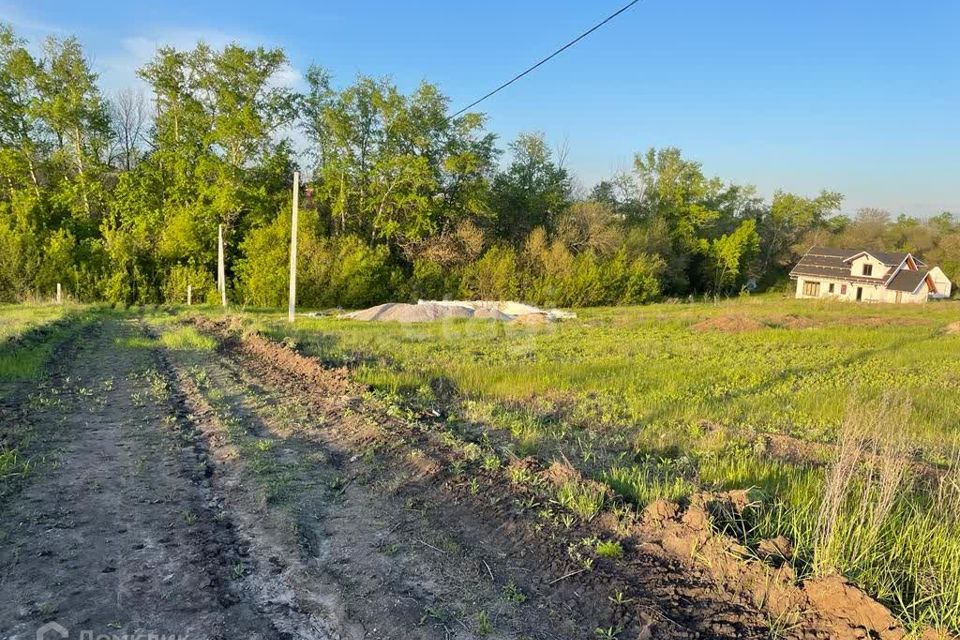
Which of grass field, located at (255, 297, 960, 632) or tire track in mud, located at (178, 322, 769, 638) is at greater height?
grass field, located at (255, 297, 960, 632)

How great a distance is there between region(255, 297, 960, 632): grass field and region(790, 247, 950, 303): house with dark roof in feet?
108

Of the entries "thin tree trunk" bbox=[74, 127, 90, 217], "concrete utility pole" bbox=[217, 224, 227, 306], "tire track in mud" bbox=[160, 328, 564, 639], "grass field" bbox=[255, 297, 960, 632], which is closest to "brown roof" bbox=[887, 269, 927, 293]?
"grass field" bbox=[255, 297, 960, 632]

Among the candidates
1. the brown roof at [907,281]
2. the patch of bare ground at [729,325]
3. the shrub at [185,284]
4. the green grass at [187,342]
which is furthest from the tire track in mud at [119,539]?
the brown roof at [907,281]

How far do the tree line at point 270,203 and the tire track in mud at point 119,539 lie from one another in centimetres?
2431

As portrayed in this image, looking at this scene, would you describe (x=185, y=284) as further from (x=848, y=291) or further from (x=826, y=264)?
(x=826, y=264)

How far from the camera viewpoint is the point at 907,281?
155 feet

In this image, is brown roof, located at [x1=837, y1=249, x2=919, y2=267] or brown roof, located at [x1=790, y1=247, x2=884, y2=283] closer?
brown roof, located at [x1=837, y1=249, x2=919, y2=267]

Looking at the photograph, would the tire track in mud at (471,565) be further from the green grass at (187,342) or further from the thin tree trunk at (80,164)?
the thin tree trunk at (80,164)

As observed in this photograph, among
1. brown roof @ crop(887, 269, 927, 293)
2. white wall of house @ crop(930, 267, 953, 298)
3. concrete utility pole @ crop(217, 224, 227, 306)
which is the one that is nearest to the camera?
concrete utility pole @ crop(217, 224, 227, 306)

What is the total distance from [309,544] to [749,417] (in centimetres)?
650

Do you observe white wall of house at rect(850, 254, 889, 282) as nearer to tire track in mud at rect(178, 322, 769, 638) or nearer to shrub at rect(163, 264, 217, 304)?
shrub at rect(163, 264, 217, 304)

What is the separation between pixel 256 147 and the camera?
97.9ft

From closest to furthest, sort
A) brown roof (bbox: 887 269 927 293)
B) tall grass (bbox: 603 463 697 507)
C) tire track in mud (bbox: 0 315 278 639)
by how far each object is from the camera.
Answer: tire track in mud (bbox: 0 315 278 639) < tall grass (bbox: 603 463 697 507) < brown roof (bbox: 887 269 927 293)

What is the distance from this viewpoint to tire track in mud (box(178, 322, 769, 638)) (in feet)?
10.3
